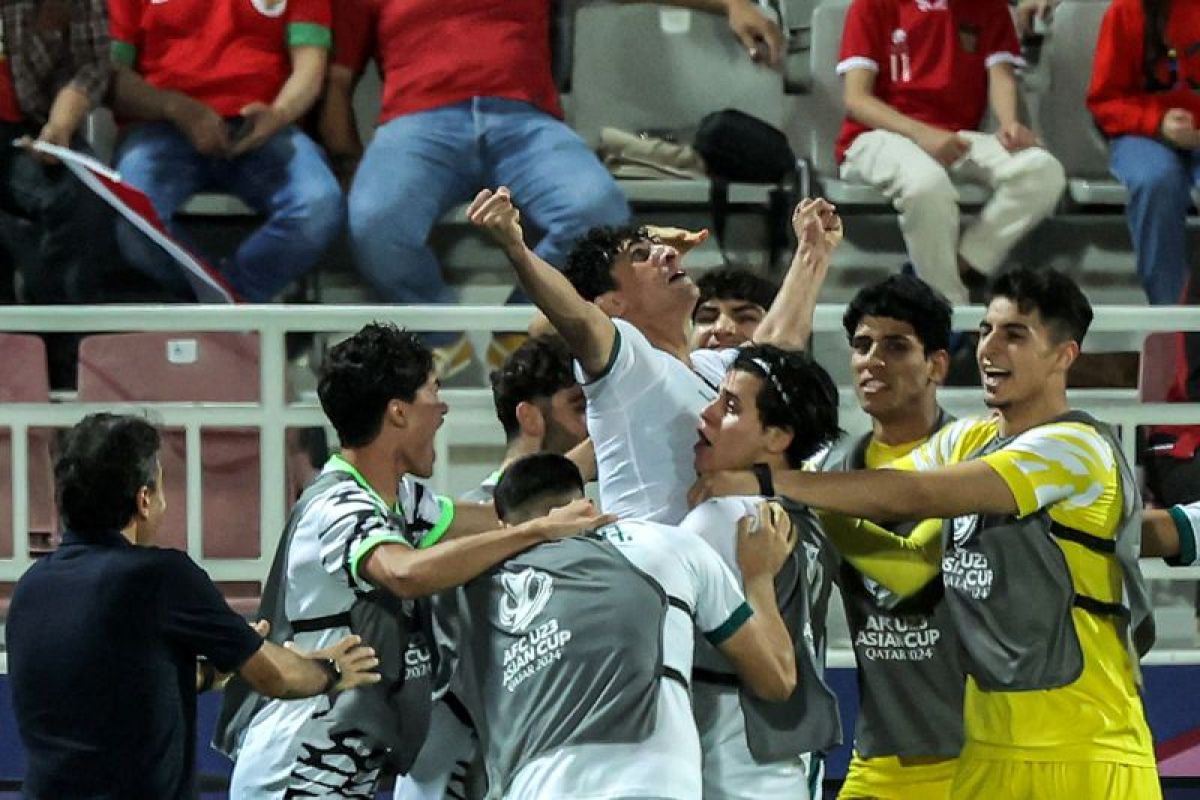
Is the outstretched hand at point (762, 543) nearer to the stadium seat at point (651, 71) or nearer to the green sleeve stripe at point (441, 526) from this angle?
the green sleeve stripe at point (441, 526)

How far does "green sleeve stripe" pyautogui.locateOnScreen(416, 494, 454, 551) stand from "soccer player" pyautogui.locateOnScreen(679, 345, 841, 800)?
0.59 meters

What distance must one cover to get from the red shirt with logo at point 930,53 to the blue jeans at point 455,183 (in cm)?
97

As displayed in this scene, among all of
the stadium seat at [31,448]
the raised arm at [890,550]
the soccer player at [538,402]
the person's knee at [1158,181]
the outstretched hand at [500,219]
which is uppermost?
the outstretched hand at [500,219]

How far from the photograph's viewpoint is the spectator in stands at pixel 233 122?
6613 millimetres

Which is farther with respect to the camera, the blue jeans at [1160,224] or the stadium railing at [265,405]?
the blue jeans at [1160,224]

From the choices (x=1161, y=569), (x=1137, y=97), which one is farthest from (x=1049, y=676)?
(x=1137, y=97)

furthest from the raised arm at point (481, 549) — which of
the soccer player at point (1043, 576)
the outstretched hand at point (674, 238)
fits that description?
the outstretched hand at point (674, 238)

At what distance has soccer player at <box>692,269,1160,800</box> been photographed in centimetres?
437

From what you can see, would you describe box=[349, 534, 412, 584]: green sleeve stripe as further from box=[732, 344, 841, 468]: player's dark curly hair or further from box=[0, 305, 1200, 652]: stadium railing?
box=[0, 305, 1200, 652]: stadium railing

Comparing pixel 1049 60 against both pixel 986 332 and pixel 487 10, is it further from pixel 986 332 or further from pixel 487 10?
pixel 986 332

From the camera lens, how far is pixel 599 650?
3818 millimetres

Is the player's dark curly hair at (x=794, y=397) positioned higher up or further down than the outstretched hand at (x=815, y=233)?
further down

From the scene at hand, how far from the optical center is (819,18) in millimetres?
7359

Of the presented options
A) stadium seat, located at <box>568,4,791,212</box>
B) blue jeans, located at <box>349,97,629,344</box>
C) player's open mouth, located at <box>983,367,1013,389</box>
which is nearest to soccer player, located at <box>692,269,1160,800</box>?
player's open mouth, located at <box>983,367,1013,389</box>
